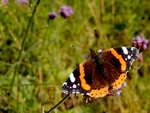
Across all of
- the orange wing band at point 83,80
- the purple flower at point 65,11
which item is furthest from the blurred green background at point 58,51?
the orange wing band at point 83,80

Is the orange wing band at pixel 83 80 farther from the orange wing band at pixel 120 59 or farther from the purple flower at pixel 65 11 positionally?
the purple flower at pixel 65 11

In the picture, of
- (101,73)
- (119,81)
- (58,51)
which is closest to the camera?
(119,81)

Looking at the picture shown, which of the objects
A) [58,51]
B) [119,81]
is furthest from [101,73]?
[58,51]

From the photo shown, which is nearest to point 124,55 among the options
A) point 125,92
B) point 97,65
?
point 97,65

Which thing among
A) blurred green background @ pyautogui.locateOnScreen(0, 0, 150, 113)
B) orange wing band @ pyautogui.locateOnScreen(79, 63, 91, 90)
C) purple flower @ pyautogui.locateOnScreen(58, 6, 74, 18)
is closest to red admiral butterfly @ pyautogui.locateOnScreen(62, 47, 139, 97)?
orange wing band @ pyautogui.locateOnScreen(79, 63, 91, 90)

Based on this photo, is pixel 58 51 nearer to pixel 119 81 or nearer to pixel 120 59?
pixel 120 59

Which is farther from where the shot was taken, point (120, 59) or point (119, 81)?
point (120, 59)

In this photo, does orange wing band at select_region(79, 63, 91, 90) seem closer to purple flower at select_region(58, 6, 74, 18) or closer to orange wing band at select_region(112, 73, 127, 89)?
orange wing band at select_region(112, 73, 127, 89)
